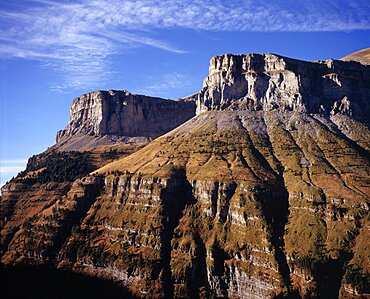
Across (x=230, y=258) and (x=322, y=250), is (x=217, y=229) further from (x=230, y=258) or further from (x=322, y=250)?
(x=322, y=250)

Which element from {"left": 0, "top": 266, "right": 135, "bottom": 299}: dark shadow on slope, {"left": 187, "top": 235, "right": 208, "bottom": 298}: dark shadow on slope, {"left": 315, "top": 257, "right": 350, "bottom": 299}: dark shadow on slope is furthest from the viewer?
{"left": 0, "top": 266, "right": 135, "bottom": 299}: dark shadow on slope

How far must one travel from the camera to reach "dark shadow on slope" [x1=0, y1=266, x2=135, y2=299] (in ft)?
593

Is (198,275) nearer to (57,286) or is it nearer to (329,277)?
(329,277)

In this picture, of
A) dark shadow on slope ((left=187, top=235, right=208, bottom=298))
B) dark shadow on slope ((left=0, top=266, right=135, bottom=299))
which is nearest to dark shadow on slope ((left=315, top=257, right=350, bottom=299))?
dark shadow on slope ((left=187, top=235, right=208, bottom=298))

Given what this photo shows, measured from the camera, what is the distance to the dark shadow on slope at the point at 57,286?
593ft

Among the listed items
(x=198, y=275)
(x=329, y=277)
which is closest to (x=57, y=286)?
(x=198, y=275)

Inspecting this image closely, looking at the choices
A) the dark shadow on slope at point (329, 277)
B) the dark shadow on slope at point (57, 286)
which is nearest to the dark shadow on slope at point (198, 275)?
the dark shadow on slope at point (57, 286)

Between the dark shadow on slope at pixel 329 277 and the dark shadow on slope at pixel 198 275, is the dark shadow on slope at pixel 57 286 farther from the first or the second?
the dark shadow on slope at pixel 329 277

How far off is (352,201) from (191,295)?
79.5 meters

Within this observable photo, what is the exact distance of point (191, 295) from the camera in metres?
175

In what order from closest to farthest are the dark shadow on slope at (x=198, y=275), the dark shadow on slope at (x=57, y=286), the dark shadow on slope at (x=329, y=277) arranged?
the dark shadow on slope at (x=329, y=277) < the dark shadow on slope at (x=198, y=275) < the dark shadow on slope at (x=57, y=286)

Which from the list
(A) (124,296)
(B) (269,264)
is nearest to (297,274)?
(B) (269,264)

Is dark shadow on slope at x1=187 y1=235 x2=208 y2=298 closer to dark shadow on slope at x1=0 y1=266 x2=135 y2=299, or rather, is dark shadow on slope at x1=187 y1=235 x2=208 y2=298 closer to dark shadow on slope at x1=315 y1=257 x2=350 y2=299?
dark shadow on slope at x1=0 y1=266 x2=135 y2=299

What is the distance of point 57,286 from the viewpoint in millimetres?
188875
